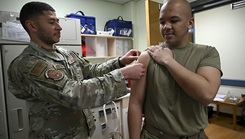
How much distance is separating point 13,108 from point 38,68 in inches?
51.0

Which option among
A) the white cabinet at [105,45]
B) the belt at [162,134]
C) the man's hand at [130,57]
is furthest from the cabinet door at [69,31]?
the belt at [162,134]

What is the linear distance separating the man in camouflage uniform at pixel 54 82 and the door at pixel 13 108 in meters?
0.88

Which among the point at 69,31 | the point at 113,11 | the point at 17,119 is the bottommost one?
the point at 17,119

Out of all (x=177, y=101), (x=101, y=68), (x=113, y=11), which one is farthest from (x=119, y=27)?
(x=177, y=101)

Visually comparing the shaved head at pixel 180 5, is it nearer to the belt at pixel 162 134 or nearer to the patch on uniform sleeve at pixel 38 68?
the belt at pixel 162 134

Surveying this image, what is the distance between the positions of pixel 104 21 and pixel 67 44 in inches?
65.3

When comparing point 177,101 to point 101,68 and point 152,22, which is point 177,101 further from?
point 152,22

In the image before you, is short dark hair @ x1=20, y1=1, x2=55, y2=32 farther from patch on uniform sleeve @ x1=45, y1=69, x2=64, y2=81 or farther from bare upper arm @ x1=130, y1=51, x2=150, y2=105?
bare upper arm @ x1=130, y1=51, x2=150, y2=105

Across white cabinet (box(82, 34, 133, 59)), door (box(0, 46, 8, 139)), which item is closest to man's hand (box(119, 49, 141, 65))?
door (box(0, 46, 8, 139))

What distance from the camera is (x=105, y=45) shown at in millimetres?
3387

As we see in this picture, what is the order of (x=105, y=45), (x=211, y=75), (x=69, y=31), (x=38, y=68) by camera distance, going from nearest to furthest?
(x=211, y=75) → (x=38, y=68) → (x=69, y=31) → (x=105, y=45)

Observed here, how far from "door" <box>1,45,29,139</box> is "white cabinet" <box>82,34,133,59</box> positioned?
1.32 meters

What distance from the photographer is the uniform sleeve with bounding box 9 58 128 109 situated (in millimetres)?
875

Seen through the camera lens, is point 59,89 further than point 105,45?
No
